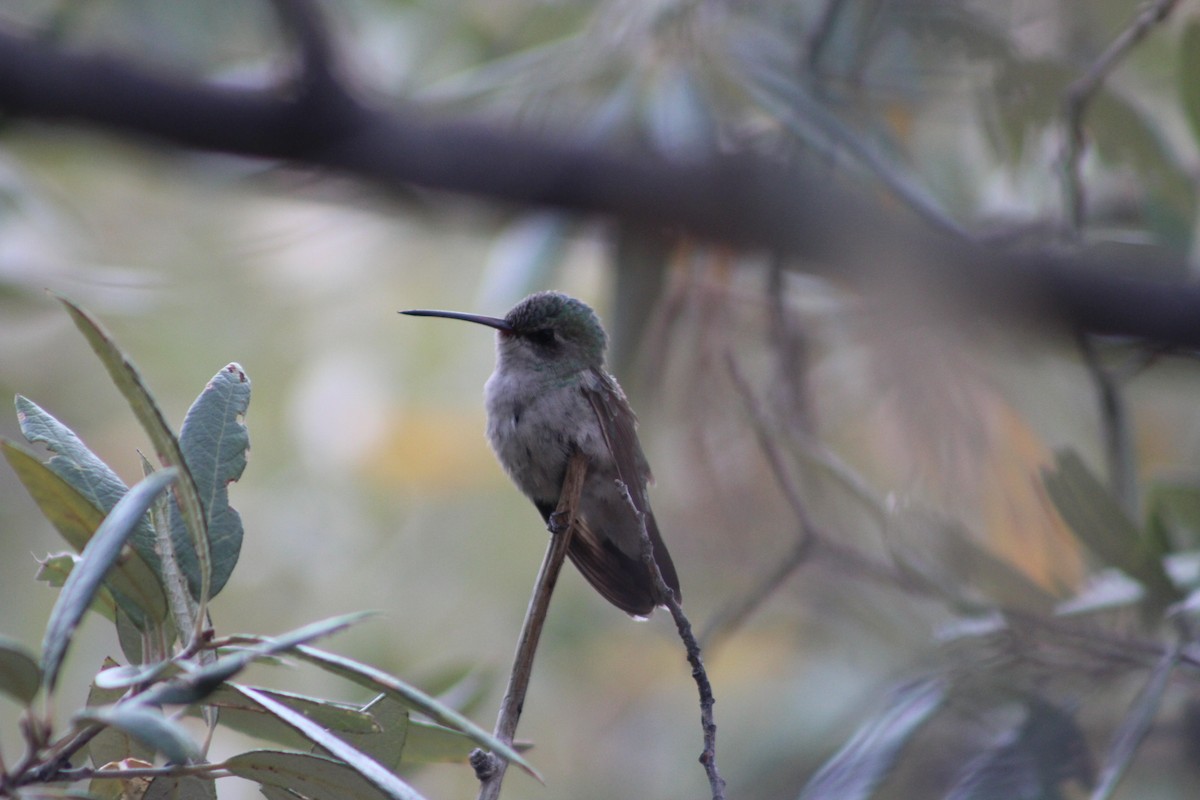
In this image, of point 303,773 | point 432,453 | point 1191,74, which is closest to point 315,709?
point 303,773

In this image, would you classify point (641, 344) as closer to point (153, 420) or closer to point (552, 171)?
point (552, 171)

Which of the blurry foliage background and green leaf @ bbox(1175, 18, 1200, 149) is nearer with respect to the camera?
green leaf @ bbox(1175, 18, 1200, 149)

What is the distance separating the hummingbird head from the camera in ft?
7.48

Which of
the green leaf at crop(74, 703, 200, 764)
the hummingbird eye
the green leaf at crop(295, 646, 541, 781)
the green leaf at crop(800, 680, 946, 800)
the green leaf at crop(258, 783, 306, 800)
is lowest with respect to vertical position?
the green leaf at crop(800, 680, 946, 800)

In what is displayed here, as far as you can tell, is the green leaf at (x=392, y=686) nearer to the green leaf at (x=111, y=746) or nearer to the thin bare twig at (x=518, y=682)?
the thin bare twig at (x=518, y=682)

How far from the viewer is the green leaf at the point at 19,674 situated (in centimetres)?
94

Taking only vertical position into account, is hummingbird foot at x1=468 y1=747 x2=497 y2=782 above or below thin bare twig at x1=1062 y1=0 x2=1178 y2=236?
below

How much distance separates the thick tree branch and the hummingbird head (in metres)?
1.08

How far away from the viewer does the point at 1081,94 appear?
258cm

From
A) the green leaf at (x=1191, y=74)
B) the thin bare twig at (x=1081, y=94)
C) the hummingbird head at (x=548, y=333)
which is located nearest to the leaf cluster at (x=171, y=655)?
the hummingbird head at (x=548, y=333)

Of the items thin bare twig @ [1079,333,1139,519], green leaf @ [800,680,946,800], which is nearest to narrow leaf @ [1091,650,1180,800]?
green leaf @ [800,680,946,800]

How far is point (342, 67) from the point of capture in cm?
339

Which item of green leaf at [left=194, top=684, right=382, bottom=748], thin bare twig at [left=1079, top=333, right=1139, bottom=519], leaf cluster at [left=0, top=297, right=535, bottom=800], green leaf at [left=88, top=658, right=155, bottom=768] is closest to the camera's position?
leaf cluster at [left=0, top=297, right=535, bottom=800]

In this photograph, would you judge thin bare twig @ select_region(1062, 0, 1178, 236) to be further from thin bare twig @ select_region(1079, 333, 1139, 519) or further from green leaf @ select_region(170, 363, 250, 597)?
green leaf @ select_region(170, 363, 250, 597)
